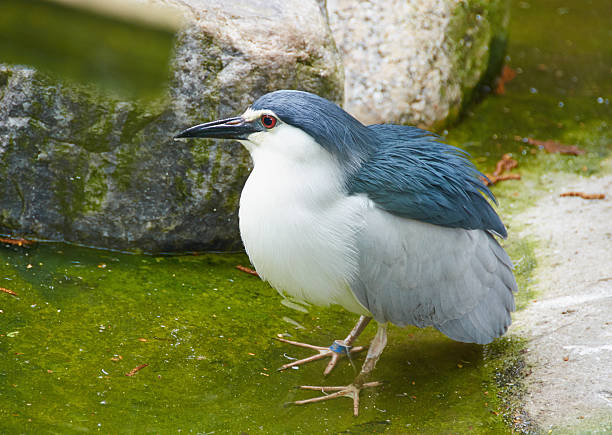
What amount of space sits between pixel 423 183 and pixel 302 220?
708 mm

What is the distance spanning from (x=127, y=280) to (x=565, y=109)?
506 cm

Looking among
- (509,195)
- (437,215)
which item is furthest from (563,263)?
(437,215)

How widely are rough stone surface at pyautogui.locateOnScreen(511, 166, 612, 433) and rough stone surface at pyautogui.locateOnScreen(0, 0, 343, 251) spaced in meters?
1.98

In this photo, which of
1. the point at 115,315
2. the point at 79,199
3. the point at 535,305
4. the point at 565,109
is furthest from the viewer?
the point at 565,109

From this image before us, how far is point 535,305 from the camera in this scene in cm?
454

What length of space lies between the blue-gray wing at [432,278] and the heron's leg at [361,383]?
228mm

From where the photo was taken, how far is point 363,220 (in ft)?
12.0

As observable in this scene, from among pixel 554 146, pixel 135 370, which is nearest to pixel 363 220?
pixel 135 370

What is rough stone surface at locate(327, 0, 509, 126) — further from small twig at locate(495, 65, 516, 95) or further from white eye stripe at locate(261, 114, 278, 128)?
white eye stripe at locate(261, 114, 278, 128)

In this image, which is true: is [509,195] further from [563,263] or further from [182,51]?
[182,51]

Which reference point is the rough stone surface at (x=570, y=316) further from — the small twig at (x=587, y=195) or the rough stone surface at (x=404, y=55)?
the rough stone surface at (x=404, y=55)

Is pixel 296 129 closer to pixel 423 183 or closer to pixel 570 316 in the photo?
pixel 423 183

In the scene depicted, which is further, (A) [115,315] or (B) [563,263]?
(B) [563,263]

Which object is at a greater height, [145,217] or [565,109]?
[565,109]
